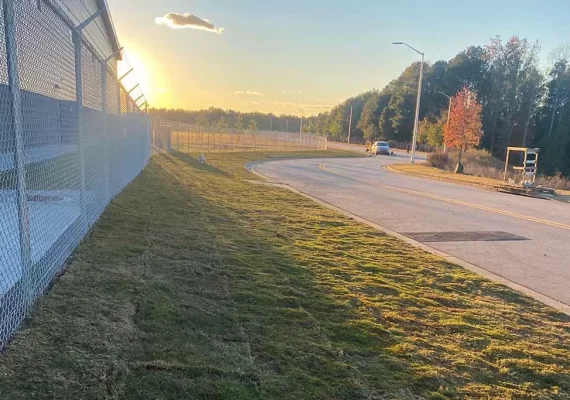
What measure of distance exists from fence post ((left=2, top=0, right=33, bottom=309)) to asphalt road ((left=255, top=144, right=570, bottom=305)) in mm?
5677

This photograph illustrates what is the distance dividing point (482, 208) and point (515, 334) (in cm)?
897

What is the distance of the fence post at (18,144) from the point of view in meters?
2.85

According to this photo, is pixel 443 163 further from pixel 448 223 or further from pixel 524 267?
pixel 524 267

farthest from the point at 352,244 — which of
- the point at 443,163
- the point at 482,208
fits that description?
the point at 443,163

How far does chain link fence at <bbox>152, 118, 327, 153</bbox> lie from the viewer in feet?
100

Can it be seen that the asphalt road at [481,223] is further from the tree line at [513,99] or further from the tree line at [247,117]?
the tree line at [247,117]

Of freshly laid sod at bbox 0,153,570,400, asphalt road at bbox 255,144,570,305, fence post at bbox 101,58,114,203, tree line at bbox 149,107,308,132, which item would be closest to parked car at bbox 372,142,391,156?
asphalt road at bbox 255,144,570,305

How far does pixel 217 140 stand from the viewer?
43.1m

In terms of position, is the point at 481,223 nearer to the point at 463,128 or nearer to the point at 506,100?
the point at 463,128

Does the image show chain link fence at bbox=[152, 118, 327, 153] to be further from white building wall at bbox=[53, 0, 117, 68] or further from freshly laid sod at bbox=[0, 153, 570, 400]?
freshly laid sod at bbox=[0, 153, 570, 400]

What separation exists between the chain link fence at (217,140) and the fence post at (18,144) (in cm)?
2753

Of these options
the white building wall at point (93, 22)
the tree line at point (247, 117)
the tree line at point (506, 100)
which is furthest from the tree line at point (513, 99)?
the tree line at point (247, 117)

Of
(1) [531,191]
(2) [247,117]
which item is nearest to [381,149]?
(1) [531,191]

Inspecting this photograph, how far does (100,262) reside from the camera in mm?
4707
